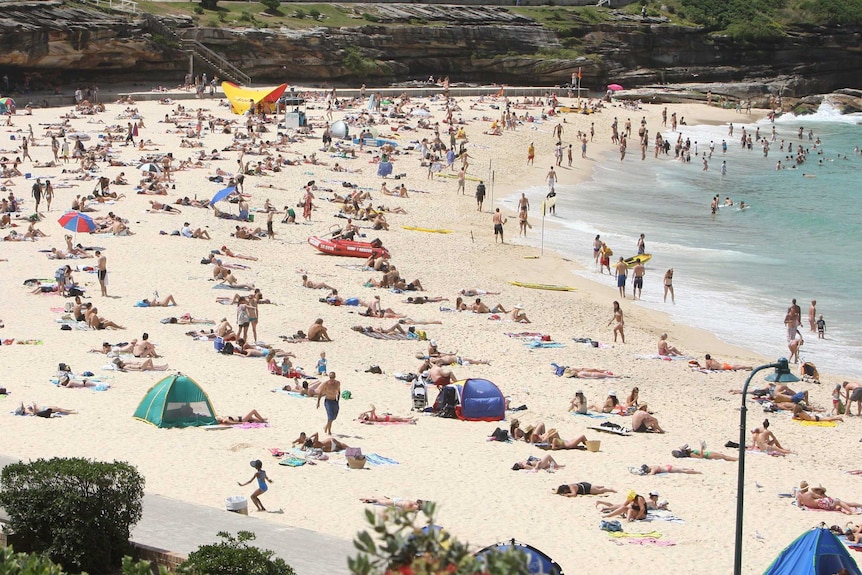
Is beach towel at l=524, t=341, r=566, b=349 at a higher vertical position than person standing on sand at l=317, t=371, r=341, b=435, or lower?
lower

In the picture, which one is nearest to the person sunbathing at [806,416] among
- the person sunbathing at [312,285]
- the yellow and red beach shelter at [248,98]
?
the person sunbathing at [312,285]

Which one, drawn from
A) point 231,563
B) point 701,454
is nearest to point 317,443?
point 701,454

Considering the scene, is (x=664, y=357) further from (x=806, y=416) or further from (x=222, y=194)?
(x=222, y=194)

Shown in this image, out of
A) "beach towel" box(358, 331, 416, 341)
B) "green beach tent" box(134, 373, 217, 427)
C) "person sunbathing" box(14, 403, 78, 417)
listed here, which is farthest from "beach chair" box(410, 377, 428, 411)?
"person sunbathing" box(14, 403, 78, 417)

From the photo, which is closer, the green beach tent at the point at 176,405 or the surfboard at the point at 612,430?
the green beach tent at the point at 176,405

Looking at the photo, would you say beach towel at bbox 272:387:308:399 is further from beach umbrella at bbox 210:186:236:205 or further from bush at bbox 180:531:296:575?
beach umbrella at bbox 210:186:236:205

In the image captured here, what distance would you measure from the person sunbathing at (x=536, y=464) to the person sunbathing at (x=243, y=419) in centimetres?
349

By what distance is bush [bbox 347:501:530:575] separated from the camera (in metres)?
5.00

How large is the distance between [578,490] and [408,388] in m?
4.83

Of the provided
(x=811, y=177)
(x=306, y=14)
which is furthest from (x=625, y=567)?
(x=306, y=14)

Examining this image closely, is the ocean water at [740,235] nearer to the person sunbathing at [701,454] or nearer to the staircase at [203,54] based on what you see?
the person sunbathing at [701,454]

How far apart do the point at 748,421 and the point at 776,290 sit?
9.92 meters

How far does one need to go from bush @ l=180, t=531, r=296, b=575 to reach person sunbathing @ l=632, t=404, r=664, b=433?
329 inches

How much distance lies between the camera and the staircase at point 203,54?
53.8m
